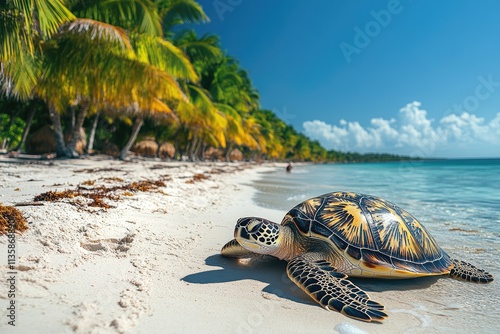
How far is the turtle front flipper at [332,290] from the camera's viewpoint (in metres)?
2.20

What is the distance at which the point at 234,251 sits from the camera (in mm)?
3254

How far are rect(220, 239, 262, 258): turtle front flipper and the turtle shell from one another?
57 centimetres

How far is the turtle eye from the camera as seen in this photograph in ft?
9.14

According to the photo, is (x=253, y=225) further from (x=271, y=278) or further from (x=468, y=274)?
(x=468, y=274)

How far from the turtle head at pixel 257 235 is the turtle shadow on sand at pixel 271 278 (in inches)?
12.0

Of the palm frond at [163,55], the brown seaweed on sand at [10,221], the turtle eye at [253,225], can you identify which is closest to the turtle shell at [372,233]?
the turtle eye at [253,225]

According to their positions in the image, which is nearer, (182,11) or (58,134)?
(58,134)

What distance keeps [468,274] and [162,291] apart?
3.11 m

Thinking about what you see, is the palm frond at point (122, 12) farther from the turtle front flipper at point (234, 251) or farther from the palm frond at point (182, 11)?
the turtle front flipper at point (234, 251)

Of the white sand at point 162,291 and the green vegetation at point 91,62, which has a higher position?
the green vegetation at point 91,62

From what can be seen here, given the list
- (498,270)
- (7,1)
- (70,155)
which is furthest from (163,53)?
(498,270)

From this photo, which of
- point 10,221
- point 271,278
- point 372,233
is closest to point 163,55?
point 10,221

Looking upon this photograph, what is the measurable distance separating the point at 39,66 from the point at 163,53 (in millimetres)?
5419

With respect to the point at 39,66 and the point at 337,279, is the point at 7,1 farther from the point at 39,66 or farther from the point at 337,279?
the point at 337,279
